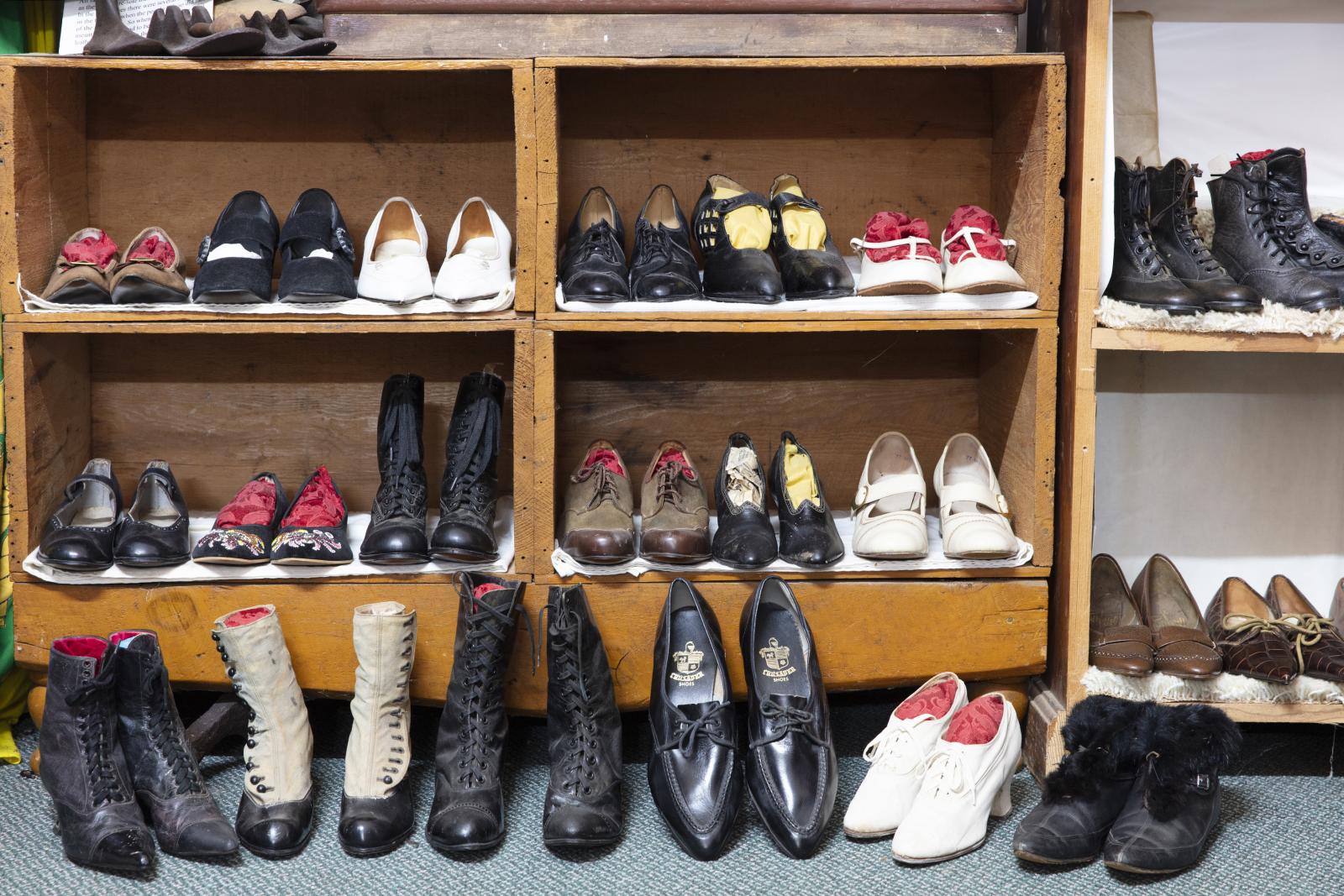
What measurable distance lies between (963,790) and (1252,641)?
0.63 metres

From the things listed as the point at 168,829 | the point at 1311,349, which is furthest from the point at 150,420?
the point at 1311,349

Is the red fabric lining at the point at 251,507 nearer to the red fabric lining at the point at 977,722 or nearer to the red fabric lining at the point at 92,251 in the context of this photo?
the red fabric lining at the point at 92,251

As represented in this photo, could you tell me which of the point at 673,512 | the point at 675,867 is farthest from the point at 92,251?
the point at 675,867

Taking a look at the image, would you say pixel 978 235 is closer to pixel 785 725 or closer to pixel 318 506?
A: pixel 785 725

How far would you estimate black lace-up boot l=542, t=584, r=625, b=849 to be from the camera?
1.73 m

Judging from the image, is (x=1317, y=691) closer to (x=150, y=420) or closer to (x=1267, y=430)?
(x=1267, y=430)

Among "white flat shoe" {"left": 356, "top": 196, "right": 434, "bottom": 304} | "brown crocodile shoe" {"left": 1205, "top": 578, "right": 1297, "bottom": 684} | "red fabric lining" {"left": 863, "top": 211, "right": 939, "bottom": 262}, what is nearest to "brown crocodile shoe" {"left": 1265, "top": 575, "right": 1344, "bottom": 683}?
"brown crocodile shoe" {"left": 1205, "top": 578, "right": 1297, "bottom": 684}

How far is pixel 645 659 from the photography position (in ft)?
6.63

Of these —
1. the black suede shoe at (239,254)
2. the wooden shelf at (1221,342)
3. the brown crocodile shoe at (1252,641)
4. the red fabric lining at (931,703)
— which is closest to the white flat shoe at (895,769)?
the red fabric lining at (931,703)

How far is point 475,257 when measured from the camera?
200 cm

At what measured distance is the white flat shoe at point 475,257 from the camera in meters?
1.93

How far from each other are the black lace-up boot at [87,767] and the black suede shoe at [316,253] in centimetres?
68

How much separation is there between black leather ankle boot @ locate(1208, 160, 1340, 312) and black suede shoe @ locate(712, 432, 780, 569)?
0.92m

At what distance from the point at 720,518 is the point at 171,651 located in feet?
3.32
